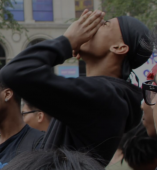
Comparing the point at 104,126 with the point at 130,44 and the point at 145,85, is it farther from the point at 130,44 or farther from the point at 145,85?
the point at 130,44

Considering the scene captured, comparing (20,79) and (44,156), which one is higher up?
(20,79)

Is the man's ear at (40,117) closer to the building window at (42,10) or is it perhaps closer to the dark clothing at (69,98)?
the dark clothing at (69,98)

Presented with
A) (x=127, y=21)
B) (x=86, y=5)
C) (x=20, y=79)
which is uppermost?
(x=127, y=21)

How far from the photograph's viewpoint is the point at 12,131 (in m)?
2.56

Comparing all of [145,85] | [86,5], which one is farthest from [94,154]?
[86,5]

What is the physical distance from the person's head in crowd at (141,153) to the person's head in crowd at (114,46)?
0.65 meters

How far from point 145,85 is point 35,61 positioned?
571 mm

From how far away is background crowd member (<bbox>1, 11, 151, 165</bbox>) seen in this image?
1.36 meters

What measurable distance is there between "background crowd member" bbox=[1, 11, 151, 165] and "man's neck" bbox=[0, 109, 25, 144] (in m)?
1.01

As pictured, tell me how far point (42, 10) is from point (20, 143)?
60.2 ft

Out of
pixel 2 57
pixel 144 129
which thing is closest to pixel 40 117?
pixel 144 129

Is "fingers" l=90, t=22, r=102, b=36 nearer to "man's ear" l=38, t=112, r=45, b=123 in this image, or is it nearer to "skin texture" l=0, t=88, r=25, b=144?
"skin texture" l=0, t=88, r=25, b=144

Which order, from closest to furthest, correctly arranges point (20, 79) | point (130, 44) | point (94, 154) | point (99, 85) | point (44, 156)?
point (44, 156), point (20, 79), point (99, 85), point (94, 154), point (130, 44)

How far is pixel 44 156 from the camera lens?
3.36ft
